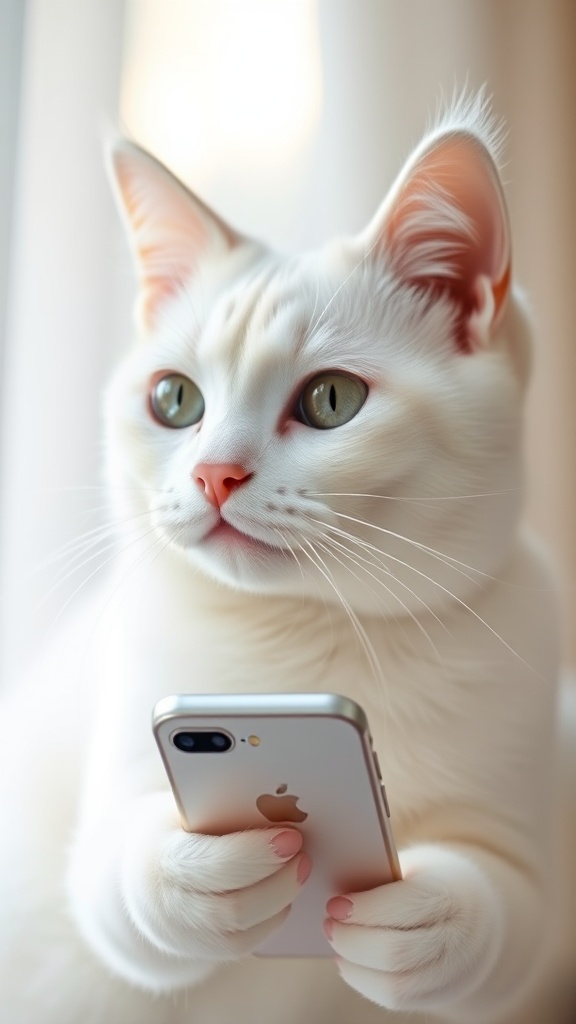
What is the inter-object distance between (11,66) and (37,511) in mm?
530

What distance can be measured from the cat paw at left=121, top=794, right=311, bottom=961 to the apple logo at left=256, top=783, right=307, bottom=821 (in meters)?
0.01

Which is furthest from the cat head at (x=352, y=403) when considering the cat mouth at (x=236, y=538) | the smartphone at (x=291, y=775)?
the smartphone at (x=291, y=775)

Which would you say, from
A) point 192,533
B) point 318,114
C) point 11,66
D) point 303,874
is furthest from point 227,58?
point 303,874

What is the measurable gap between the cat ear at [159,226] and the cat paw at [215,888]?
1.71ft

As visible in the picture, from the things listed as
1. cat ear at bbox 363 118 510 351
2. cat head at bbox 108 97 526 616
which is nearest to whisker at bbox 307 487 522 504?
cat head at bbox 108 97 526 616

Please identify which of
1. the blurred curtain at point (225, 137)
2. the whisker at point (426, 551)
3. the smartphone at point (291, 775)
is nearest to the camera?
the smartphone at point (291, 775)

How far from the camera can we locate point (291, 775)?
0.72m

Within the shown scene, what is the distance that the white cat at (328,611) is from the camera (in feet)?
2.53

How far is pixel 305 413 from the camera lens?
849 mm

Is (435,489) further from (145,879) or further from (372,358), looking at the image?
(145,879)

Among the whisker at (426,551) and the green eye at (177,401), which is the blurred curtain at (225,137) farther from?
the whisker at (426,551)

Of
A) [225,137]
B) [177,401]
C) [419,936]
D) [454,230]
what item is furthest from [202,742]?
[225,137]

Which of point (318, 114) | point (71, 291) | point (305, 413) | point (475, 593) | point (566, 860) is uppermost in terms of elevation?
point (318, 114)

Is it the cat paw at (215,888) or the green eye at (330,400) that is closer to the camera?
the cat paw at (215,888)
